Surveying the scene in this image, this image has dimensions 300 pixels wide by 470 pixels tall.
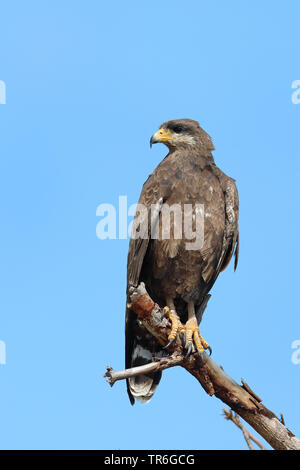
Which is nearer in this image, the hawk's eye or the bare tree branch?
the bare tree branch

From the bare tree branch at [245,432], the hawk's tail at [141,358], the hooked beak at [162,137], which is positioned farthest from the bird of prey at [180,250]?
the bare tree branch at [245,432]

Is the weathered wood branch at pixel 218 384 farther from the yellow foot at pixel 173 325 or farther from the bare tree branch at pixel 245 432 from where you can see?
the bare tree branch at pixel 245 432

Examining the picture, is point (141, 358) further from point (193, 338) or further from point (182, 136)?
point (182, 136)

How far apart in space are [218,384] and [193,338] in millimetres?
535

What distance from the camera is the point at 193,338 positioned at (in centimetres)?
697

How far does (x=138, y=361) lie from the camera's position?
25.0ft

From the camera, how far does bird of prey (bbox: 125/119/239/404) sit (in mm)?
7223

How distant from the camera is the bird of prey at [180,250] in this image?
284 inches

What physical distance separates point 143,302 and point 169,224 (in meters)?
1.11

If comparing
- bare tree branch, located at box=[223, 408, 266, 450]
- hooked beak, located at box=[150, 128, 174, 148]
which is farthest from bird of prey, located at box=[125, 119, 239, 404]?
bare tree branch, located at box=[223, 408, 266, 450]

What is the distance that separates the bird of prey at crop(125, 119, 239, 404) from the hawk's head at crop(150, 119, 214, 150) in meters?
0.10

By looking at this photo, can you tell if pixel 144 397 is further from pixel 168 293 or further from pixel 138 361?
pixel 168 293

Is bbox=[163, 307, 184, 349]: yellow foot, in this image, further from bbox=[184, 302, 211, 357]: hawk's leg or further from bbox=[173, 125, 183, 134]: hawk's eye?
bbox=[173, 125, 183, 134]: hawk's eye
